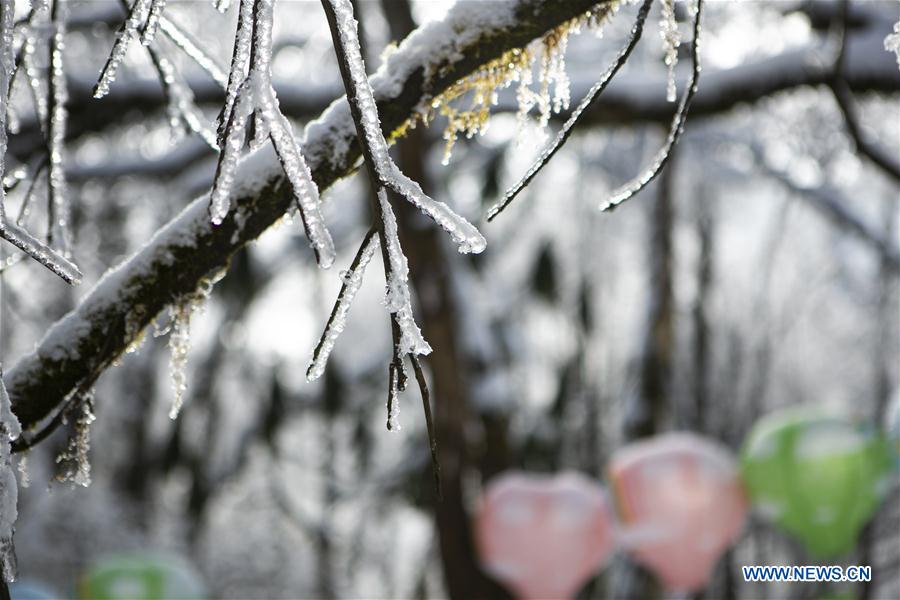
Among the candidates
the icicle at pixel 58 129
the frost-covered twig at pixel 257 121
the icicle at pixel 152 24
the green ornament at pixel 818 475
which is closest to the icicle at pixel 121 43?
the icicle at pixel 152 24

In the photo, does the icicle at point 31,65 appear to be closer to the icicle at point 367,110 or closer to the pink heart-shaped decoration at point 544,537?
the icicle at point 367,110

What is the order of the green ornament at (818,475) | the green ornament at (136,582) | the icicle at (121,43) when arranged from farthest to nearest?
the green ornament at (818,475), the green ornament at (136,582), the icicle at (121,43)

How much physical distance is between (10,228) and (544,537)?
3.04 m

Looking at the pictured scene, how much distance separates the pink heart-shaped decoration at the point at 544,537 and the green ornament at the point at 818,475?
2.20 ft

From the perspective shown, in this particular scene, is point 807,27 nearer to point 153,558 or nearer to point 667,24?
point 667,24

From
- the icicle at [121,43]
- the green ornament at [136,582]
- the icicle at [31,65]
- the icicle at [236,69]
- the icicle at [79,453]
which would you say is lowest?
the green ornament at [136,582]

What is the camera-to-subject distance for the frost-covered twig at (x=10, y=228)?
86 cm

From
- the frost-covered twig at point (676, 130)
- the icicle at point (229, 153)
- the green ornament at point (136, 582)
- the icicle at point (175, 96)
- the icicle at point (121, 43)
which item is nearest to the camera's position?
the icicle at point (229, 153)

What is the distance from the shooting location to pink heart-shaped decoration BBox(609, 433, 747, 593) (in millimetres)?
3609

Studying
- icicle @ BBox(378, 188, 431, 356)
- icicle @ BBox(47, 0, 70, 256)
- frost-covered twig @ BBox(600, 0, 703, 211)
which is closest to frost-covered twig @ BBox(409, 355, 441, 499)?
icicle @ BBox(378, 188, 431, 356)

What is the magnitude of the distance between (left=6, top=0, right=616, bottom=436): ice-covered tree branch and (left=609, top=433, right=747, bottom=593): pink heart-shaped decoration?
2.89 metres

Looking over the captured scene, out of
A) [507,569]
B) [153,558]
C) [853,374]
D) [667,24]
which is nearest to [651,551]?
[507,569]

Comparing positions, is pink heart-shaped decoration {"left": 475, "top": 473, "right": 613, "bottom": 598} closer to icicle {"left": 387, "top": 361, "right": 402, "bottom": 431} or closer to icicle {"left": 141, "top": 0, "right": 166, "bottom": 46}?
icicle {"left": 387, "top": 361, "right": 402, "bottom": 431}

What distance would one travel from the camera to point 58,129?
1.11m
